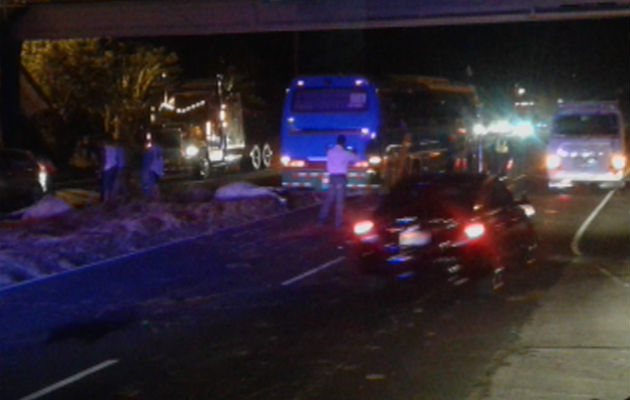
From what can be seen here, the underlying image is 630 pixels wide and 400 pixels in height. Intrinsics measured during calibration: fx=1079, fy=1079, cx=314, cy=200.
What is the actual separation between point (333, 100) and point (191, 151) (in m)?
13.2

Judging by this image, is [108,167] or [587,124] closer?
[108,167]

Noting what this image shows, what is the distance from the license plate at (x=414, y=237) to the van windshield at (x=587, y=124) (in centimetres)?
1624

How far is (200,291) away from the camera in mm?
14031

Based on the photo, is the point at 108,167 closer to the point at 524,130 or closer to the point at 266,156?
the point at 266,156

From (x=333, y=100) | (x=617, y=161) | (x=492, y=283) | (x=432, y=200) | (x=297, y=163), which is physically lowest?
(x=492, y=283)

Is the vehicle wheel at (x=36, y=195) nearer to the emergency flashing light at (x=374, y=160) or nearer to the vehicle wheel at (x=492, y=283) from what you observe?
the emergency flashing light at (x=374, y=160)

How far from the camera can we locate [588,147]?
1120 inches

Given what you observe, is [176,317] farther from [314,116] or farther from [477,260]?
[314,116]

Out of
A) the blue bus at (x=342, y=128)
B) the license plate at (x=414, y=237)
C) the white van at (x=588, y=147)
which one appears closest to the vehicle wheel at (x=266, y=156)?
the blue bus at (x=342, y=128)

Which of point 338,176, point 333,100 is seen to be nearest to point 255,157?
point 333,100

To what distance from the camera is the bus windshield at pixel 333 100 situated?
2753 centimetres

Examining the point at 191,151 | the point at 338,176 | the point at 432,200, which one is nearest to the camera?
the point at 432,200

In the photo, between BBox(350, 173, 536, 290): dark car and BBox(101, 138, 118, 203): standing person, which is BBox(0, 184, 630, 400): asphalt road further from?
BBox(101, 138, 118, 203): standing person

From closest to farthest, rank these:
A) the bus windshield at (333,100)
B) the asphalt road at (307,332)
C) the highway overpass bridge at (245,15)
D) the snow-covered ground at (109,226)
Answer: the asphalt road at (307,332) < the snow-covered ground at (109,226) < the bus windshield at (333,100) < the highway overpass bridge at (245,15)
